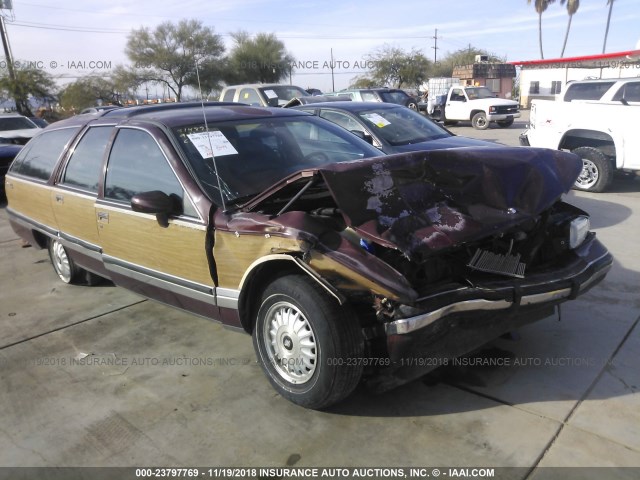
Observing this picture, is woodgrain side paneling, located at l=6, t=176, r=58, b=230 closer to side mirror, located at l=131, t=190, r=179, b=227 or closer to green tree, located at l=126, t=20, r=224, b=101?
side mirror, located at l=131, t=190, r=179, b=227

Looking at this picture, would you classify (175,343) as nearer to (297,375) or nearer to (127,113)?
(297,375)

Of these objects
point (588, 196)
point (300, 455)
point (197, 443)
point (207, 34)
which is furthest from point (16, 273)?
point (207, 34)

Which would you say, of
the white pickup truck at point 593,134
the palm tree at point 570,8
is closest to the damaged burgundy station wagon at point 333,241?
the white pickup truck at point 593,134

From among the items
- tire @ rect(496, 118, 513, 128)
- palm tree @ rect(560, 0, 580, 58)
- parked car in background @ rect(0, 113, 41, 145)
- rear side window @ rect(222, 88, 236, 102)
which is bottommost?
tire @ rect(496, 118, 513, 128)

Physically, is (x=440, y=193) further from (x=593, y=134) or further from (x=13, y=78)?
(x=13, y=78)

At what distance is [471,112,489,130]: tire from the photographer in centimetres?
2138

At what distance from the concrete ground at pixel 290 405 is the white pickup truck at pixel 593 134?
428 centimetres

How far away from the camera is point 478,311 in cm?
262

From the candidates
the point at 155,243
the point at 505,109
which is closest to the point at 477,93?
the point at 505,109

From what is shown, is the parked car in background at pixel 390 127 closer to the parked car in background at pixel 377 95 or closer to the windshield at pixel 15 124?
the parked car in background at pixel 377 95

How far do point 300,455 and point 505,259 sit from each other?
155cm

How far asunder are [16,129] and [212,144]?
1343 centimetres

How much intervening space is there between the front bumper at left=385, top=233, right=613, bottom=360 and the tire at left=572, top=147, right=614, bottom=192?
583cm

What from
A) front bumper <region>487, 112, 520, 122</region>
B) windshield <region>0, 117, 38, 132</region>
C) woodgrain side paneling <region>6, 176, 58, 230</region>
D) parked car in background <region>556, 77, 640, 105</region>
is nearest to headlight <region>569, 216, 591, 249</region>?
woodgrain side paneling <region>6, 176, 58, 230</region>
